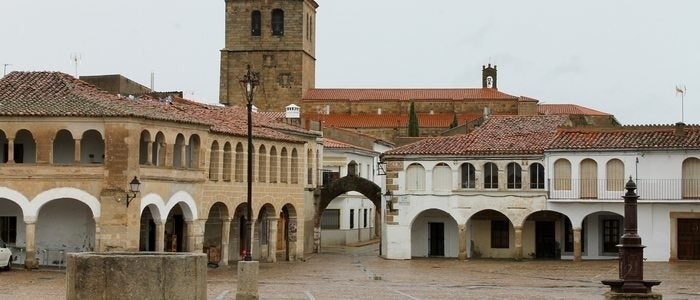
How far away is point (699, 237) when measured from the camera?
158 ft

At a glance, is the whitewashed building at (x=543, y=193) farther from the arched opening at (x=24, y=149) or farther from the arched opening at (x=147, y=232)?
the arched opening at (x=24, y=149)

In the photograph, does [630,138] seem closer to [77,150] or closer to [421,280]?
[421,280]

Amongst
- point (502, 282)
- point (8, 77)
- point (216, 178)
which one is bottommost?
point (502, 282)

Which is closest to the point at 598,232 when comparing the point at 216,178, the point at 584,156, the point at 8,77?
the point at 584,156

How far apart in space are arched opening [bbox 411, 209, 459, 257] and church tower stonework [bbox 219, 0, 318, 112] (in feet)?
163

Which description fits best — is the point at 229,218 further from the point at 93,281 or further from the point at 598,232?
the point at 93,281

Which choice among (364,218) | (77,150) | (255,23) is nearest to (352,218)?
(364,218)

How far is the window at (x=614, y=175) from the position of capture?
159ft

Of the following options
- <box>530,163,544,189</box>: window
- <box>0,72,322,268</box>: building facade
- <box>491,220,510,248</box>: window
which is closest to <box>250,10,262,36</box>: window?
<box>491,220,510,248</box>: window

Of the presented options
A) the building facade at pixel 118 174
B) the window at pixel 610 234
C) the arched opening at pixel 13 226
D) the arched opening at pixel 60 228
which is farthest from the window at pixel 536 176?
the arched opening at pixel 13 226

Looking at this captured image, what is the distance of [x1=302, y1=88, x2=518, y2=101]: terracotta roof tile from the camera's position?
101875 mm

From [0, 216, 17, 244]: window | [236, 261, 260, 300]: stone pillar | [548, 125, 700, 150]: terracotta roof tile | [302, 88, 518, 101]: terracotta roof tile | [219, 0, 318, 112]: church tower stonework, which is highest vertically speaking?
[219, 0, 318, 112]: church tower stonework

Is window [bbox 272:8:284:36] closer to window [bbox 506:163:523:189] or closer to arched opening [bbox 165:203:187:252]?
window [bbox 506:163:523:189]

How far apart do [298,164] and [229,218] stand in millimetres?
6131
